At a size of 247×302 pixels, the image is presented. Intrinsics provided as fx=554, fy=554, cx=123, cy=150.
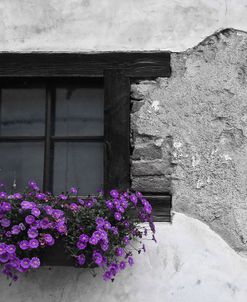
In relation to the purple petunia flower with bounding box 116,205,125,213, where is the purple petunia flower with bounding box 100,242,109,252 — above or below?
below

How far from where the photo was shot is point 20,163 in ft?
11.5

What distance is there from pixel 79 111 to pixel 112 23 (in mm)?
587

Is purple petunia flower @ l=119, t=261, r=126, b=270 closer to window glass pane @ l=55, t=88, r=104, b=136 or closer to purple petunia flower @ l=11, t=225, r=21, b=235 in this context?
purple petunia flower @ l=11, t=225, r=21, b=235

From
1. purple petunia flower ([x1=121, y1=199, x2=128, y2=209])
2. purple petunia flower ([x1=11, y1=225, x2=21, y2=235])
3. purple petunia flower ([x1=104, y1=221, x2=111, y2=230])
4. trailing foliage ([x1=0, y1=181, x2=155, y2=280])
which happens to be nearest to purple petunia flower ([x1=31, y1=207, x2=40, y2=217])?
trailing foliage ([x1=0, y1=181, x2=155, y2=280])

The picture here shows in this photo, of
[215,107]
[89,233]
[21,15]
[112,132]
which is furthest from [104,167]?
[21,15]

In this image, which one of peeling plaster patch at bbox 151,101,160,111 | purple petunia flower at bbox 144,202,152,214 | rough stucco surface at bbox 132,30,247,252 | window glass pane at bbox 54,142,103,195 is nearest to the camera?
purple petunia flower at bbox 144,202,152,214

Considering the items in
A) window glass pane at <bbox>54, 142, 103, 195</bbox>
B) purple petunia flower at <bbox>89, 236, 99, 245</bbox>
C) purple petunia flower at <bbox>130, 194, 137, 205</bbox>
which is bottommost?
purple petunia flower at <bbox>89, 236, 99, 245</bbox>

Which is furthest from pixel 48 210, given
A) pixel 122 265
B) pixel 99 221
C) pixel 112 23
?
pixel 112 23

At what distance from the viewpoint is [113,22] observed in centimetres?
344

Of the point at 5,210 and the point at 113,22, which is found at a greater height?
the point at 113,22

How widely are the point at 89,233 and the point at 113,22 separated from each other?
4.44ft

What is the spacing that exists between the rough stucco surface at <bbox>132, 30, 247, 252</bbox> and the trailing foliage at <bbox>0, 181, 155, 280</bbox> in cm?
27

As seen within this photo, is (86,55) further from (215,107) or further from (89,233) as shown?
(89,233)

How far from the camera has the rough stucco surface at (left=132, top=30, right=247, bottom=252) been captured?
3.20 meters
